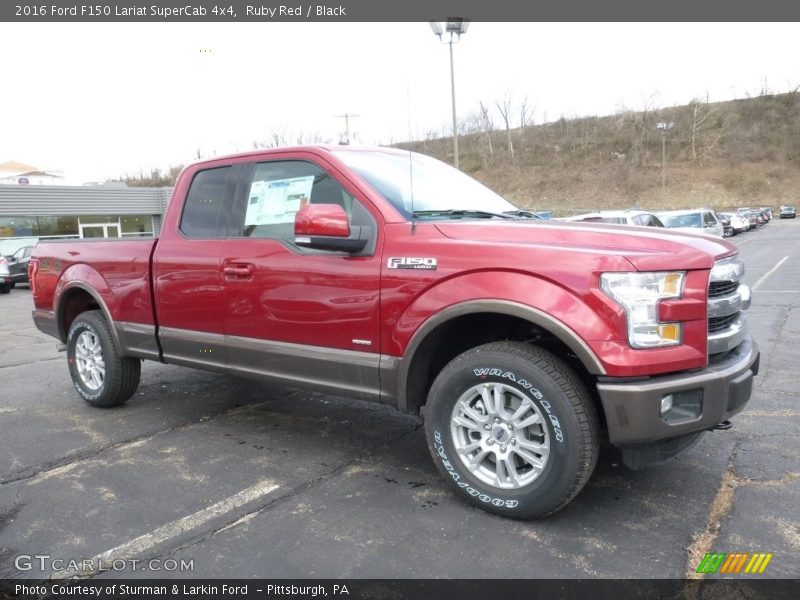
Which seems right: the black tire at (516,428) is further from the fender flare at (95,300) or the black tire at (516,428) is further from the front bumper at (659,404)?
the fender flare at (95,300)

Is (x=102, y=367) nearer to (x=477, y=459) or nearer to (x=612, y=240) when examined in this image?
(x=477, y=459)

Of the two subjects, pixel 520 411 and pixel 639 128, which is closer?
pixel 520 411

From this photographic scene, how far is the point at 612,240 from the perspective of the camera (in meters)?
2.91

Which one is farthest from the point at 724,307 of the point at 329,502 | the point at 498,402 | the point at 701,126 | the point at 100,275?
the point at 701,126

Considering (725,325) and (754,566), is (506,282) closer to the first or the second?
(725,325)

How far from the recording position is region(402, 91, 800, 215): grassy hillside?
67.5 m

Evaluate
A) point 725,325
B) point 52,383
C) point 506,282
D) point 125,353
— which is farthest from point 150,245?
point 725,325

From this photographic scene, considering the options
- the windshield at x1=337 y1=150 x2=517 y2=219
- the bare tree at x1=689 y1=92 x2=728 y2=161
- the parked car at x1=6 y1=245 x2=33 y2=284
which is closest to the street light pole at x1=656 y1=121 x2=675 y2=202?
the bare tree at x1=689 y1=92 x2=728 y2=161

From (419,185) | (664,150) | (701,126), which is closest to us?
(419,185)

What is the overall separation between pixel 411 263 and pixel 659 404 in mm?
1397

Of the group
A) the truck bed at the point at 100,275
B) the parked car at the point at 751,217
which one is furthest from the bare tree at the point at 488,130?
the truck bed at the point at 100,275

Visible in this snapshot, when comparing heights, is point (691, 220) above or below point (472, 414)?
above
